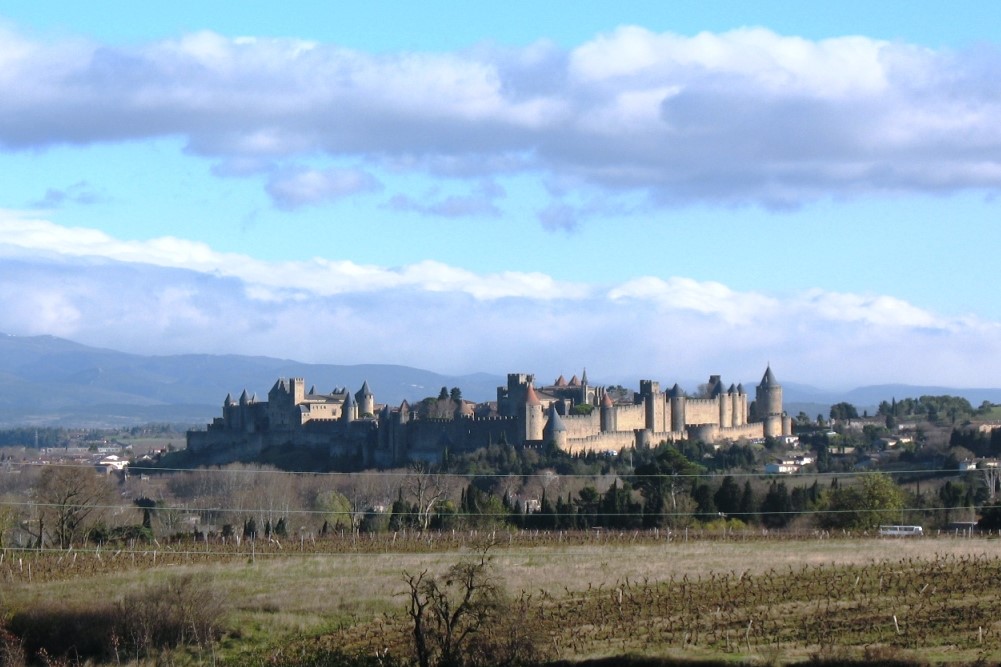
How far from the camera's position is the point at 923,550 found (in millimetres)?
34531

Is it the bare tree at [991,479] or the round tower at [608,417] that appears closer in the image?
the bare tree at [991,479]

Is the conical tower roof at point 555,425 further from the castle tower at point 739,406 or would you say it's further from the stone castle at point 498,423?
the castle tower at point 739,406

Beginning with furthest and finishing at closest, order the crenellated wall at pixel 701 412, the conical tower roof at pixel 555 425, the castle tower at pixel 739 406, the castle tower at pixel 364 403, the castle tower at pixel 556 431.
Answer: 1. the castle tower at pixel 364 403
2. the castle tower at pixel 739 406
3. the crenellated wall at pixel 701 412
4. the conical tower roof at pixel 555 425
5. the castle tower at pixel 556 431

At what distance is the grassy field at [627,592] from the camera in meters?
25.3

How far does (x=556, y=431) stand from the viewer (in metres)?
85.8

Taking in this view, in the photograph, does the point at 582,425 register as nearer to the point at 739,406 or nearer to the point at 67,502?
the point at 739,406

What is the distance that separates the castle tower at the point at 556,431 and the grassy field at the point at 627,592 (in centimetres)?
4376

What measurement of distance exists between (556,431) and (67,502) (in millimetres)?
40724

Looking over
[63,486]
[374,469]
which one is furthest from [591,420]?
[63,486]

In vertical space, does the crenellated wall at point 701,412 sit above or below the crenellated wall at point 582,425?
above

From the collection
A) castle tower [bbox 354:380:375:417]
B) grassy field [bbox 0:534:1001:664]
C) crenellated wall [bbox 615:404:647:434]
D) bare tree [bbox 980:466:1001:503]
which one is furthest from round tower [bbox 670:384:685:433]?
grassy field [bbox 0:534:1001:664]

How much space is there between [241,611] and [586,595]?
6.85 m

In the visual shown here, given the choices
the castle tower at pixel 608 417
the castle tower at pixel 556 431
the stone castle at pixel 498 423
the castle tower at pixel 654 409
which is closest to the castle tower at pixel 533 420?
the stone castle at pixel 498 423

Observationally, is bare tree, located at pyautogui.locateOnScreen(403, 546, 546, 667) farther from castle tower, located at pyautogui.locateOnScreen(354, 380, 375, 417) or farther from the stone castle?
castle tower, located at pyautogui.locateOnScreen(354, 380, 375, 417)
